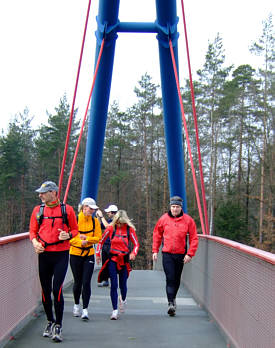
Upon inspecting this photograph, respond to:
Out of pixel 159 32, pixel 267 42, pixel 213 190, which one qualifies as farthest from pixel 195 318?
pixel 213 190

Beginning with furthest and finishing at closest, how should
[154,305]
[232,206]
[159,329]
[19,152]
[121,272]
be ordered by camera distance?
[19,152]
[232,206]
[154,305]
[121,272]
[159,329]

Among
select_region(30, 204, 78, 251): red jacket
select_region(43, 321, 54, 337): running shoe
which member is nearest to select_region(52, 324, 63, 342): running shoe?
select_region(43, 321, 54, 337): running shoe

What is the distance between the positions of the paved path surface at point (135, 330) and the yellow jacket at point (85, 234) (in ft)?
3.06

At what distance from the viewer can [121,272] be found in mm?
7762

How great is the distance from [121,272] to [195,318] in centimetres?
130

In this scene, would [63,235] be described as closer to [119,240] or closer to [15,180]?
[119,240]

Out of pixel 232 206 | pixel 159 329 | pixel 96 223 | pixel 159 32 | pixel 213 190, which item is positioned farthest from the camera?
pixel 213 190

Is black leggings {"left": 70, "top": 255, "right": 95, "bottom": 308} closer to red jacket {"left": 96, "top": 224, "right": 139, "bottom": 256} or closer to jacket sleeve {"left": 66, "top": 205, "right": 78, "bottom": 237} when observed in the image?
red jacket {"left": 96, "top": 224, "right": 139, "bottom": 256}

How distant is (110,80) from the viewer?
1379 centimetres

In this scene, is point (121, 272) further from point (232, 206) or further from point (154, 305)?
point (232, 206)

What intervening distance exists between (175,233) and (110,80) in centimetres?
710

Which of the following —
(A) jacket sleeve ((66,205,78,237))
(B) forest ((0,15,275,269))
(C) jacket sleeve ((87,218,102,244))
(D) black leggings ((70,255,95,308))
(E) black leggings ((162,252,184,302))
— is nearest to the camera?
(A) jacket sleeve ((66,205,78,237))

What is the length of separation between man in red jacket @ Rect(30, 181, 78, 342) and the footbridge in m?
0.31

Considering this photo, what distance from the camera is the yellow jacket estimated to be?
23.1ft
